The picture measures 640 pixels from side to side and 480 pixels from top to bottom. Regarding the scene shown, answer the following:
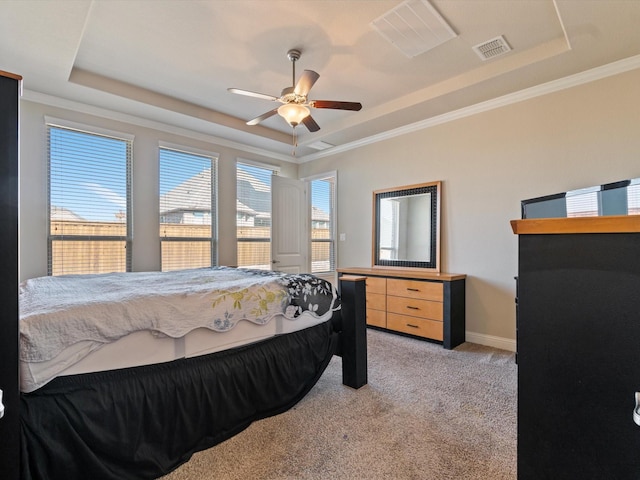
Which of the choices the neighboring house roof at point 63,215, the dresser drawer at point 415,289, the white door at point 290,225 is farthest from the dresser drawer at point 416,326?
the neighboring house roof at point 63,215

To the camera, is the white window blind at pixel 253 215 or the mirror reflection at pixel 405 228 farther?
the white window blind at pixel 253 215

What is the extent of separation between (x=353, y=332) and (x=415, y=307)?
4.89 ft

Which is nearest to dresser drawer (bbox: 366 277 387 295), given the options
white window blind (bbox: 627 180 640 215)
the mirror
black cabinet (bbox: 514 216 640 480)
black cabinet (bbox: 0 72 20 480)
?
the mirror

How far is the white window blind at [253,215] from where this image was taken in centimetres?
468

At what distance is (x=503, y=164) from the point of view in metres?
3.26

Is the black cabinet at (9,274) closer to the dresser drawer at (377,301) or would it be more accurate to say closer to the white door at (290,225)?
the dresser drawer at (377,301)

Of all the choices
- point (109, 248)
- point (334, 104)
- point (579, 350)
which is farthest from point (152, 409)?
point (109, 248)

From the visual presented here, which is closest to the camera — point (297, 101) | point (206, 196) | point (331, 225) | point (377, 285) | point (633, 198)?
point (633, 198)

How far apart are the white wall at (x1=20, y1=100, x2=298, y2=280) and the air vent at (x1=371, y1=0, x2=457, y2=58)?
9.24 feet

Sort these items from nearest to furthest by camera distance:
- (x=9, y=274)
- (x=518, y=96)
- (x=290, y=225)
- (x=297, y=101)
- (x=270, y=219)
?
1. (x=9, y=274)
2. (x=297, y=101)
3. (x=518, y=96)
4. (x=270, y=219)
5. (x=290, y=225)

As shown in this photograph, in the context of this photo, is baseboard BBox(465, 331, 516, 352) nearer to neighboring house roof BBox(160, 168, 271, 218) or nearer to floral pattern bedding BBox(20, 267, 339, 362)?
floral pattern bedding BBox(20, 267, 339, 362)

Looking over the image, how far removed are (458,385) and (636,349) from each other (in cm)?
179

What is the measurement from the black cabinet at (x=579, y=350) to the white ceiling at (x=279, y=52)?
1.99m

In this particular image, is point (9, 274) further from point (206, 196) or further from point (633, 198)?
point (206, 196)
